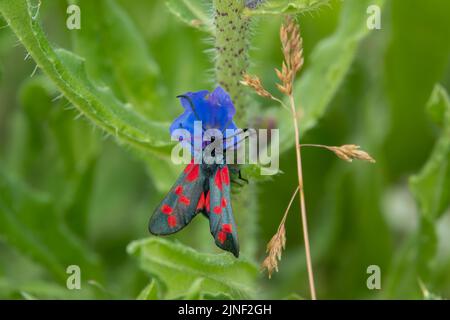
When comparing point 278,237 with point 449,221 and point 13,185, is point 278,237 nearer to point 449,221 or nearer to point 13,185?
point 13,185

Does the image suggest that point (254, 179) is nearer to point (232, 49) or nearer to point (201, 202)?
point (201, 202)

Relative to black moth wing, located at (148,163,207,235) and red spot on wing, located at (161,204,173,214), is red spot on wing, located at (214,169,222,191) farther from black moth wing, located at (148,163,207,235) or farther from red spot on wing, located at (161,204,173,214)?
red spot on wing, located at (161,204,173,214)

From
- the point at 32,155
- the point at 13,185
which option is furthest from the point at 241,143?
the point at 32,155

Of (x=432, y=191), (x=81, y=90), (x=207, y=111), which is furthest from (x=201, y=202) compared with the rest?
(x=432, y=191)

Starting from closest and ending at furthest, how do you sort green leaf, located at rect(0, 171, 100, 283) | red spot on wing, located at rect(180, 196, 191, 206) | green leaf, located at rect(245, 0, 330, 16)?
green leaf, located at rect(245, 0, 330, 16), red spot on wing, located at rect(180, 196, 191, 206), green leaf, located at rect(0, 171, 100, 283)

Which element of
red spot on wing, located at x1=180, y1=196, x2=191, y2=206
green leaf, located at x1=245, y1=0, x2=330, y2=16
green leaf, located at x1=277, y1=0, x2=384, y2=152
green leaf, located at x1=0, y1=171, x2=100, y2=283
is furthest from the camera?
green leaf, located at x1=0, y1=171, x2=100, y2=283

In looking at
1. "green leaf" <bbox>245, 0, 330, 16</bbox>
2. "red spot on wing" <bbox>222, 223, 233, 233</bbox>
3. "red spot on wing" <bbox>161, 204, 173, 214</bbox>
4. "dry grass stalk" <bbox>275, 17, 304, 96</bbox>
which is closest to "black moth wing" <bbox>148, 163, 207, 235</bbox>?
"red spot on wing" <bbox>161, 204, 173, 214</bbox>
